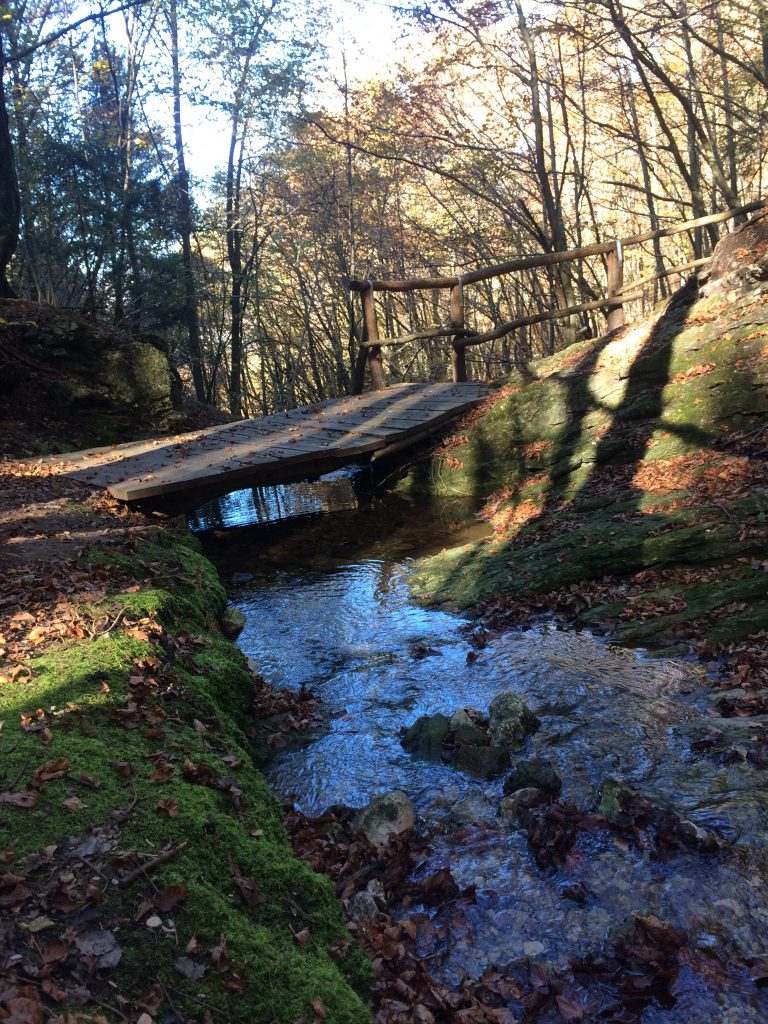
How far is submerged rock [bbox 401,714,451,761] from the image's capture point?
4477 mm

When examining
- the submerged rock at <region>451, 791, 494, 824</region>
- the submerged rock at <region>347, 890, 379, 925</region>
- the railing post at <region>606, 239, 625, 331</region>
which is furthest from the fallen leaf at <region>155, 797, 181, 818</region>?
the railing post at <region>606, 239, 625, 331</region>

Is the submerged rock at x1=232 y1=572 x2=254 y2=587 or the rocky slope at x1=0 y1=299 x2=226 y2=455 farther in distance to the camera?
the rocky slope at x1=0 y1=299 x2=226 y2=455

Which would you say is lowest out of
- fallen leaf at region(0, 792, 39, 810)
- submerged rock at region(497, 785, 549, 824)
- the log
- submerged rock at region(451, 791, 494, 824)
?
submerged rock at region(451, 791, 494, 824)

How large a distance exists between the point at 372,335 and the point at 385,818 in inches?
417

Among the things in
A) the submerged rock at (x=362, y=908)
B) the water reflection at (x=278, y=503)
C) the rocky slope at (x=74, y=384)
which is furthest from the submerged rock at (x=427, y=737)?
the rocky slope at (x=74, y=384)

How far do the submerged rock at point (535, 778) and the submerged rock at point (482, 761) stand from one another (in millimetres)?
151

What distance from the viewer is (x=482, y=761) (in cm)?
421

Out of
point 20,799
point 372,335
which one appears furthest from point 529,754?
point 372,335

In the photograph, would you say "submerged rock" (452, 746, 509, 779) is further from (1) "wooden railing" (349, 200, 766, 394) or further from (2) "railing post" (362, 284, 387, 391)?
(2) "railing post" (362, 284, 387, 391)

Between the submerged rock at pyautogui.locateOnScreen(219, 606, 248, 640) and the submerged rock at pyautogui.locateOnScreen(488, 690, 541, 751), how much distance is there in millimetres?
3293

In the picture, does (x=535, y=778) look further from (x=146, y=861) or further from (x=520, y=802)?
(x=146, y=861)

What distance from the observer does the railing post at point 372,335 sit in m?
12.6

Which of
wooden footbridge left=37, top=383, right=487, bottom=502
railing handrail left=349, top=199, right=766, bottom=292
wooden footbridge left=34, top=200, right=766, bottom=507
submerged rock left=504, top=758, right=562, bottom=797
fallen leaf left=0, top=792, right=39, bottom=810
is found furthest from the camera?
railing handrail left=349, top=199, right=766, bottom=292

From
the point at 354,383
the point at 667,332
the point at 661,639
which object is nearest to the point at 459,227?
the point at 354,383
